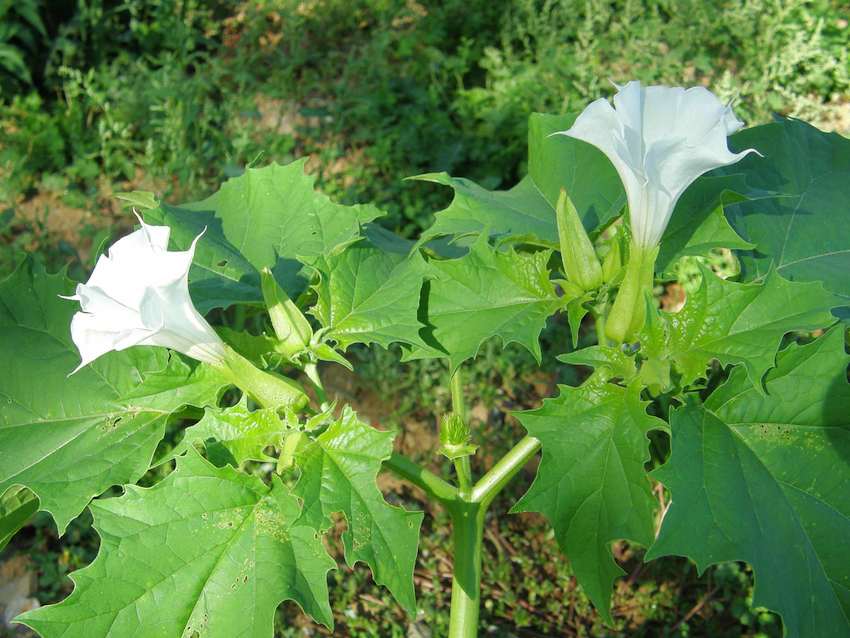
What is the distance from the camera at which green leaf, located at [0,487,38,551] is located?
126 centimetres

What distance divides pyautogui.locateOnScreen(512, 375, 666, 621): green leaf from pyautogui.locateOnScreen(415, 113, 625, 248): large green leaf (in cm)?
34

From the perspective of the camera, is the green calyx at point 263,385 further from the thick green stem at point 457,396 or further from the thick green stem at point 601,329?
the thick green stem at point 601,329

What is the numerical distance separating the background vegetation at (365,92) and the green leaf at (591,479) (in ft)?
5.44

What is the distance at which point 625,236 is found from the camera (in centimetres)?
125

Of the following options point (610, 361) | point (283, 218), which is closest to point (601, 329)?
point (610, 361)

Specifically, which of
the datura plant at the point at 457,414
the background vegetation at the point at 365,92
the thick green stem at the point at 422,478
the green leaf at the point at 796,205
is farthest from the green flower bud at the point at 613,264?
the background vegetation at the point at 365,92

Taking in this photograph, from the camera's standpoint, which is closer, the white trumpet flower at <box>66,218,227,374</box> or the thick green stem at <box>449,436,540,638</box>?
the white trumpet flower at <box>66,218,227,374</box>

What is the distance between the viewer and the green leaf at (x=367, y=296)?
48.6 inches

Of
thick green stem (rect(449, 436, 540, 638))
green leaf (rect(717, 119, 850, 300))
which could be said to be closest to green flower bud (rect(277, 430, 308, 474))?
thick green stem (rect(449, 436, 540, 638))

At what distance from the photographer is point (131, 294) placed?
1067mm

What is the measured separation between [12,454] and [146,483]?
1.46 metres

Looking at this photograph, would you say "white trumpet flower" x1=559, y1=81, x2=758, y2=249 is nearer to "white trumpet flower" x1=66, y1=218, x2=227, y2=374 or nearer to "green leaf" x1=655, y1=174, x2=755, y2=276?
"green leaf" x1=655, y1=174, x2=755, y2=276

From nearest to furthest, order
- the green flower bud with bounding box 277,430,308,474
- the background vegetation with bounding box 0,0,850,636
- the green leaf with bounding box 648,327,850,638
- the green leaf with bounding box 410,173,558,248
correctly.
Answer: the green leaf with bounding box 648,327,850,638, the green flower bud with bounding box 277,430,308,474, the green leaf with bounding box 410,173,558,248, the background vegetation with bounding box 0,0,850,636

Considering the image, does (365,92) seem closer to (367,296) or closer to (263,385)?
(367,296)
